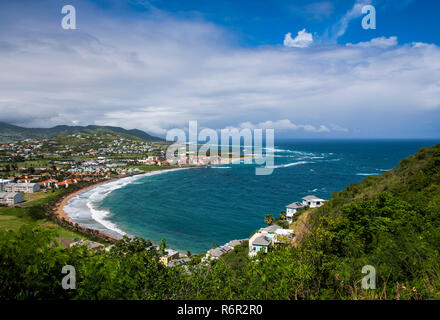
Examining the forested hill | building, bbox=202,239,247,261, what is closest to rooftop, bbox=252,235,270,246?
building, bbox=202,239,247,261

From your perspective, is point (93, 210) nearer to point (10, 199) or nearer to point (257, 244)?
point (10, 199)

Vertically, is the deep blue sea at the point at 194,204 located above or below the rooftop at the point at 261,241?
below

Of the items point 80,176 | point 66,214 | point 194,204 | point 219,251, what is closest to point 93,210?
point 66,214

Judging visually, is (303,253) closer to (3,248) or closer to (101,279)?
(101,279)

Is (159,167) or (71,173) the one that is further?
(159,167)

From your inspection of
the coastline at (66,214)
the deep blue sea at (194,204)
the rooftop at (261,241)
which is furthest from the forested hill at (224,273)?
the coastline at (66,214)

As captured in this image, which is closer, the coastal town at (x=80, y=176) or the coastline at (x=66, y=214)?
the coastal town at (x=80, y=176)

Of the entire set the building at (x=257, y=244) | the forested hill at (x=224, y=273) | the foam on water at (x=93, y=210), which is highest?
the forested hill at (x=224, y=273)

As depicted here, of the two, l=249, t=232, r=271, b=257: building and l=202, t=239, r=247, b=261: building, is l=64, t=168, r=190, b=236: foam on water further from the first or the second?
l=249, t=232, r=271, b=257: building

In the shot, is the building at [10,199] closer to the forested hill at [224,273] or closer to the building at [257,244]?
the building at [257,244]

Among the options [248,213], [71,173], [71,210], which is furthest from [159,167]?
[248,213]
